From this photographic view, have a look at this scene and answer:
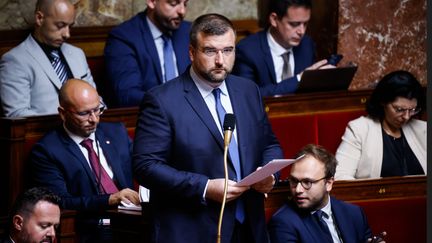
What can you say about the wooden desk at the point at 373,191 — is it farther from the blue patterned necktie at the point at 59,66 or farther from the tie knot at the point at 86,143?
the blue patterned necktie at the point at 59,66

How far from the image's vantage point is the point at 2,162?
11.9 feet

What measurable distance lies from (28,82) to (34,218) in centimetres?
111

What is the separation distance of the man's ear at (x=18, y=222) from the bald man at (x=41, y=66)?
0.96 meters

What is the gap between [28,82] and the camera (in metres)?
3.96

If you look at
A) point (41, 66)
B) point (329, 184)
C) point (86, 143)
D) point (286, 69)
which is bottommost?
point (329, 184)

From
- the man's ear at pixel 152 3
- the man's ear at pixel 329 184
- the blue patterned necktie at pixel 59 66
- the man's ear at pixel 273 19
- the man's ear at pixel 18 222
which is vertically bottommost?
the man's ear at pixel 329 184

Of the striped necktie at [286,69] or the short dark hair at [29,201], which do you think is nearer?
the short dark hair at [29,201]

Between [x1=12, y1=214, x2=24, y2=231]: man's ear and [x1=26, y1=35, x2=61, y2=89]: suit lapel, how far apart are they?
1.13 meters

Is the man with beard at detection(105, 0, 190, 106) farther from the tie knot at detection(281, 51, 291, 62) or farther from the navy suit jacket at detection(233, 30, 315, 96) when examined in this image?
the tie knot at detection(281, 51, 291, 62)

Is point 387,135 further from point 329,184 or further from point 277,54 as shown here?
point 329,184

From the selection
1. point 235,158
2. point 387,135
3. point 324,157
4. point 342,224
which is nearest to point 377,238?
point 342,224

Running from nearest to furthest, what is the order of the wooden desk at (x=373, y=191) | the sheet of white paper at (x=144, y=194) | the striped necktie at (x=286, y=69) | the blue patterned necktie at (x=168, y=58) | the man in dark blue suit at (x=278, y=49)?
the sheet of white paper at (x=144, y=194) → the wooden desk at (x=373, y=191) → the blue patterned necktie at (x=168, y=58) → the man in dark blue suit at (x=278, y=49) → the striped necktie at (x=286, y=69)

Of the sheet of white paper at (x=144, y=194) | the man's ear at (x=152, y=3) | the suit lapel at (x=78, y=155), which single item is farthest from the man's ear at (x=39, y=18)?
the sheet of white paper at (x=144, y=194)

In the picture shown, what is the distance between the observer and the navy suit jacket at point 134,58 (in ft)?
13.5
